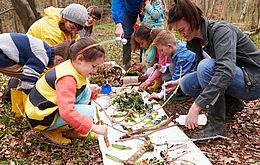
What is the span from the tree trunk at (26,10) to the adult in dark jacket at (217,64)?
400cm

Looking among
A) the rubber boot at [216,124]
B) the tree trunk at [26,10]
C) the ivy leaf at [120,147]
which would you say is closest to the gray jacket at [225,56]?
the rubber boot at [216,124]

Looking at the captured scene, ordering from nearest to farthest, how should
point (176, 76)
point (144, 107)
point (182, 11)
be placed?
1. point (182, 11)
2. point (144, 107)
3. point (176, 76)

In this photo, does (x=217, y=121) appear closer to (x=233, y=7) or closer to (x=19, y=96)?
(x=19, y=96)

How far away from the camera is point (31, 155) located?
206 centimetres

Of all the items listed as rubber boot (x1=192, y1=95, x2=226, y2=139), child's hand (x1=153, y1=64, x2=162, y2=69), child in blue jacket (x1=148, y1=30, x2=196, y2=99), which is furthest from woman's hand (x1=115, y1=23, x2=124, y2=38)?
rubber boot (x1=192, y1=95, x2=226, y2=139)

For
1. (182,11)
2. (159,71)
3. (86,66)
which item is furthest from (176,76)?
(86,66)

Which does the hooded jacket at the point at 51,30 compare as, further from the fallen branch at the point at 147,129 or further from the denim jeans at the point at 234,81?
the denim jeans at the point at 234,81

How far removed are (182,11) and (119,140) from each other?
3.30ft

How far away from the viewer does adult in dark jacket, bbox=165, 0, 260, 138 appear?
1.92m

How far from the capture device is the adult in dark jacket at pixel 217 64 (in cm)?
192

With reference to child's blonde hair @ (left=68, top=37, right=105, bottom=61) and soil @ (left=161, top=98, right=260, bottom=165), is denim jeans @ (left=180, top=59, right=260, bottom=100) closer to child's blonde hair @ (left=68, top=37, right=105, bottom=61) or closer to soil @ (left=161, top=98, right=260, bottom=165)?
soil @ (left=161, top=98, right=260, bottom=165)

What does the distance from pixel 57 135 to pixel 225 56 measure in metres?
1.32

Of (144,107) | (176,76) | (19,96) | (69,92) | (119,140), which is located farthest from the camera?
(176,76)

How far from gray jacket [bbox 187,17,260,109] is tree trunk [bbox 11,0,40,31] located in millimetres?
4117
